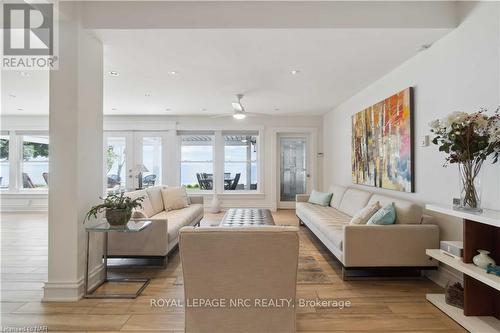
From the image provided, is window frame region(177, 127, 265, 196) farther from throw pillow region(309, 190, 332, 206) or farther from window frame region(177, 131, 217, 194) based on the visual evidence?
throw pillow region(309, 190, 332, 206)

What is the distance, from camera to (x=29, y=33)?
2963mm

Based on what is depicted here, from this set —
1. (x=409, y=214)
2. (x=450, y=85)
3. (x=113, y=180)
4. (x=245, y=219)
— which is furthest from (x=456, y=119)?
(x=113, y=180)

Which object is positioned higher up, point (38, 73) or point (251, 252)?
point (38, 73)

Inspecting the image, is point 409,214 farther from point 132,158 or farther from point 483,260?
point 132,158

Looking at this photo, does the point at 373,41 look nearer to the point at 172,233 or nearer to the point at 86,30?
the point at 86,30

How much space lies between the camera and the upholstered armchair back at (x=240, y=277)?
177 centimetres

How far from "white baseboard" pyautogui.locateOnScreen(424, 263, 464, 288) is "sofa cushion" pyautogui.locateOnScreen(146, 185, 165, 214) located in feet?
12.1

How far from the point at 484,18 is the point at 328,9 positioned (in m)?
1.26

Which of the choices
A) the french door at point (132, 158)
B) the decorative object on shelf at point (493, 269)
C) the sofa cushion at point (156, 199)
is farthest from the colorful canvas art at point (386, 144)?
the french door at point (132, 158)

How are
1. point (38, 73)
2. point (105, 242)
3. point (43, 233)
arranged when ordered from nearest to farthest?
point (105, 242) < point (38, 73) < point (43, 233)

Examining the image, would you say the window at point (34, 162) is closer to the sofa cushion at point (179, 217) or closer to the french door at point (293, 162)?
the sofa cushion at point (179, 217)

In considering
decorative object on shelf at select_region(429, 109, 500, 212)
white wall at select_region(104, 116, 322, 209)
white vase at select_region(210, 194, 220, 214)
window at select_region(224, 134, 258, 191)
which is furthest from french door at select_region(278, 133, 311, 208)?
decorative object on shelf at select_region(429, 109, 500, 212)

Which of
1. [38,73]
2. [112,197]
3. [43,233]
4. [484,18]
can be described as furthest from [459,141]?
[43,233]

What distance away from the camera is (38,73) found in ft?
13.6
